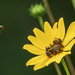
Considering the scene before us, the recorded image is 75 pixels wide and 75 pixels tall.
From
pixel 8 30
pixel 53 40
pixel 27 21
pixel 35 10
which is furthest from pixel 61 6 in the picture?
pixel 53 40

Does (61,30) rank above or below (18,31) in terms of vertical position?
below

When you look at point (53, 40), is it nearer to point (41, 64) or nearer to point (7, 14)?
point (41, 64)

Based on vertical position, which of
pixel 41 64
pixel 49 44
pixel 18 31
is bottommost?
pixel 41 64

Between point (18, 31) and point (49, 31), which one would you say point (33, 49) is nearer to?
point (49, 31)

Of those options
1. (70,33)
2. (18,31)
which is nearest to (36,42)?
(70,33)

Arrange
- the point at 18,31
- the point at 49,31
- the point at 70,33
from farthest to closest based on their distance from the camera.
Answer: the point at 18,31, the point at 49,31, the point at 70,33

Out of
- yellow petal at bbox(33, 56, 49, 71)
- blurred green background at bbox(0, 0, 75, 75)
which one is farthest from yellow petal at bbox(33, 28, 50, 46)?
blurred green background at bbox(0, 0, 75, 75)
